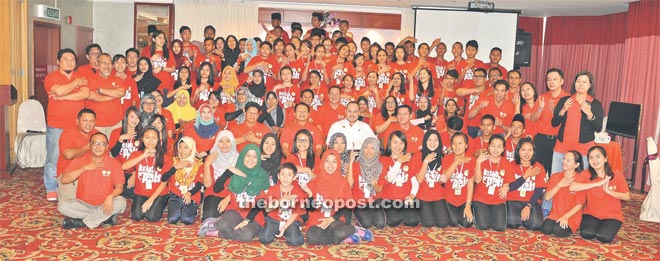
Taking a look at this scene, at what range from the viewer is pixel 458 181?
5641 millimetres

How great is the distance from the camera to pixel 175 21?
11.2m

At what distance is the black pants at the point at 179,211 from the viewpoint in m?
5.23

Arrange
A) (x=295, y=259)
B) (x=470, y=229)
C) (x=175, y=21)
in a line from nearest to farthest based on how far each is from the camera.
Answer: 1. (x=295, y=259)
2. (x=470, y=229)
3. (x=175, y=21)

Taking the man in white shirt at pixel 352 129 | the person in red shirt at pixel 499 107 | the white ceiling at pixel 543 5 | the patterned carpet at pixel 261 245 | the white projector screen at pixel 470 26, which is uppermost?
the white ceiling at pixel 543 5

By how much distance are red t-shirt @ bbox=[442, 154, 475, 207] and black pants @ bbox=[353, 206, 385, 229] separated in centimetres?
77

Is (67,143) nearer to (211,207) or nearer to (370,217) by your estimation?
(211,207)

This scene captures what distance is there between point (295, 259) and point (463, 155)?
2.12m

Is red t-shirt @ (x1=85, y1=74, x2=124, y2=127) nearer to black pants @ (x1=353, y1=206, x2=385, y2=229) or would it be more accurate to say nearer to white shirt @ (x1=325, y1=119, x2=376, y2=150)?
white shirt @ (x1=325, y1=119, x2=376, y2=150)

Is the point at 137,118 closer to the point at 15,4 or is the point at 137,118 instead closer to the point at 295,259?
the point at 295,259

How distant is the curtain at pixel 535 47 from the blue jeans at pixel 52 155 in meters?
9.20

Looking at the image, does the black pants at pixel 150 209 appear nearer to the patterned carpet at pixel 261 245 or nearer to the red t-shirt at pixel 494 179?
the patterned carpet at pixel 261 245

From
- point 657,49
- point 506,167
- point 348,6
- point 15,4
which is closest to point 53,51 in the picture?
point 15,4

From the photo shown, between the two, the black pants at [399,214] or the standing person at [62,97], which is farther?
the standing person at [62,97]

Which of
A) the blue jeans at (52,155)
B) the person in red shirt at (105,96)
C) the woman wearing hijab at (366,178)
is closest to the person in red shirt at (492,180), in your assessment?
the woman wearing hijab at (366,178)
